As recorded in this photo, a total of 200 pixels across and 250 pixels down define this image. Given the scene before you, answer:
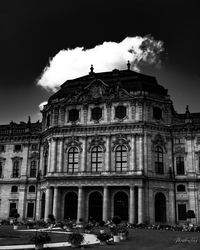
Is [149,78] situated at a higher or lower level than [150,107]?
higher

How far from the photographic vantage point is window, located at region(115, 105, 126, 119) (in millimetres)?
53688

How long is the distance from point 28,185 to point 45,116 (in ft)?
38.5

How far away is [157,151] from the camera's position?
173 ft

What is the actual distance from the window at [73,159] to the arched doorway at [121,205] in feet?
24.7

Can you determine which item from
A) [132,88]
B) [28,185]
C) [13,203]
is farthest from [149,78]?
[13,203]

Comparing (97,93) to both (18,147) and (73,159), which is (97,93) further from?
(18,147)

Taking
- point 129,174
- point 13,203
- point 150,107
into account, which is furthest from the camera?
point 13,203

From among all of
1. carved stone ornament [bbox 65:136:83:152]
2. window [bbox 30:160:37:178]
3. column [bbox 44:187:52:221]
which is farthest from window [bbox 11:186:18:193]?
carved stone ornament [bbox 65:136:83:152]

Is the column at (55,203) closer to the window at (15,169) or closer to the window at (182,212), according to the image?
the window at (15,169)

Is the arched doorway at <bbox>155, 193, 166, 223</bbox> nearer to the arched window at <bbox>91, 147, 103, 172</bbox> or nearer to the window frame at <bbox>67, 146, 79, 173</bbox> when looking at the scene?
the arched window at <bbox>91, 147, 103, 172</bbox>

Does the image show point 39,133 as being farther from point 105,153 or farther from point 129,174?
point 129,174

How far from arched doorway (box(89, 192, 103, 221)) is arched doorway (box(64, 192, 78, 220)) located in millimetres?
2406

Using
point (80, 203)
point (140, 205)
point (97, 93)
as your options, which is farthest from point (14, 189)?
point (140, 205)

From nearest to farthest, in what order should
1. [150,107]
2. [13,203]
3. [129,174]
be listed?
1. [129,174]
2. [150,107]
3. [13,203]
